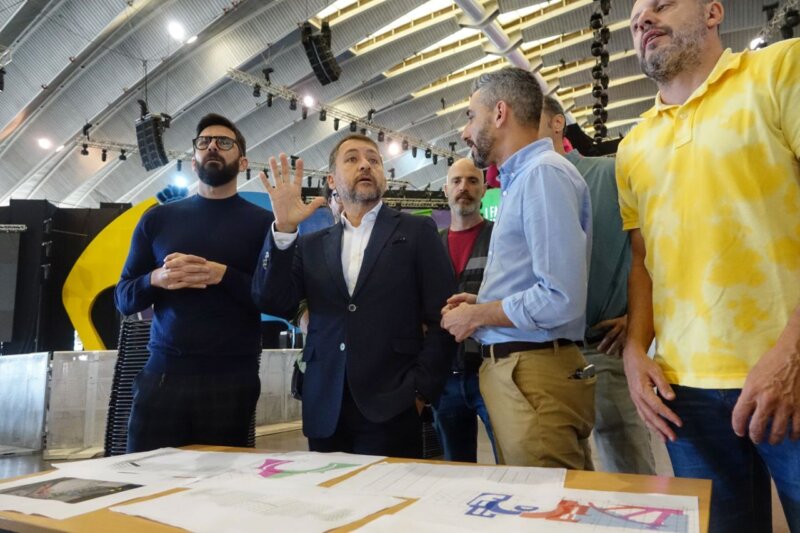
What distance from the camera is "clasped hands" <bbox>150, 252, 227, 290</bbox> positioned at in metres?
1.77

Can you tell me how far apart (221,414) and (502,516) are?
124 centimetres

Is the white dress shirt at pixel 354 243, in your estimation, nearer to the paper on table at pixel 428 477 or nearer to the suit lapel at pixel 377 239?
the suit lapel at pixel 377 239

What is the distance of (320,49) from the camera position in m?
8.89

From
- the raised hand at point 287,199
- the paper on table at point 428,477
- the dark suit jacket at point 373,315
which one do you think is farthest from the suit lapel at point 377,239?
the paper on table at point 428,477

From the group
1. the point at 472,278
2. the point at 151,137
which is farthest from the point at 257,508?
the point at 151,137

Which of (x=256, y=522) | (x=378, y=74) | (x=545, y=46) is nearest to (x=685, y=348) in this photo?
(x=256, y=522)

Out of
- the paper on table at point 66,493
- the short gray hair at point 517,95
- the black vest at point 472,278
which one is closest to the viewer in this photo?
the paper on table at point 66,493

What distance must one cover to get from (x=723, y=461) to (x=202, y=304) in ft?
5.01

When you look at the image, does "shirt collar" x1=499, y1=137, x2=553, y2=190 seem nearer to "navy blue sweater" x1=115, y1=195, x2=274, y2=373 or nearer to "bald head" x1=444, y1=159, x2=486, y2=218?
"navy blue sweater" x1=115, y1=195, x2=274, y2=373

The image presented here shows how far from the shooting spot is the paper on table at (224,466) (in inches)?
43.7

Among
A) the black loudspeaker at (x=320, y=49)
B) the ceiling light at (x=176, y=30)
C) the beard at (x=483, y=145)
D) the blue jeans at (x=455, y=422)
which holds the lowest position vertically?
the blue jeans at (x=455, y=422)

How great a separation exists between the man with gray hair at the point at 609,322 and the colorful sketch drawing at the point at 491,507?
96cm

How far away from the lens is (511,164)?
4.95ft

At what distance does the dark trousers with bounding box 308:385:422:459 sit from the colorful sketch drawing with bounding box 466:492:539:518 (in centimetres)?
74
